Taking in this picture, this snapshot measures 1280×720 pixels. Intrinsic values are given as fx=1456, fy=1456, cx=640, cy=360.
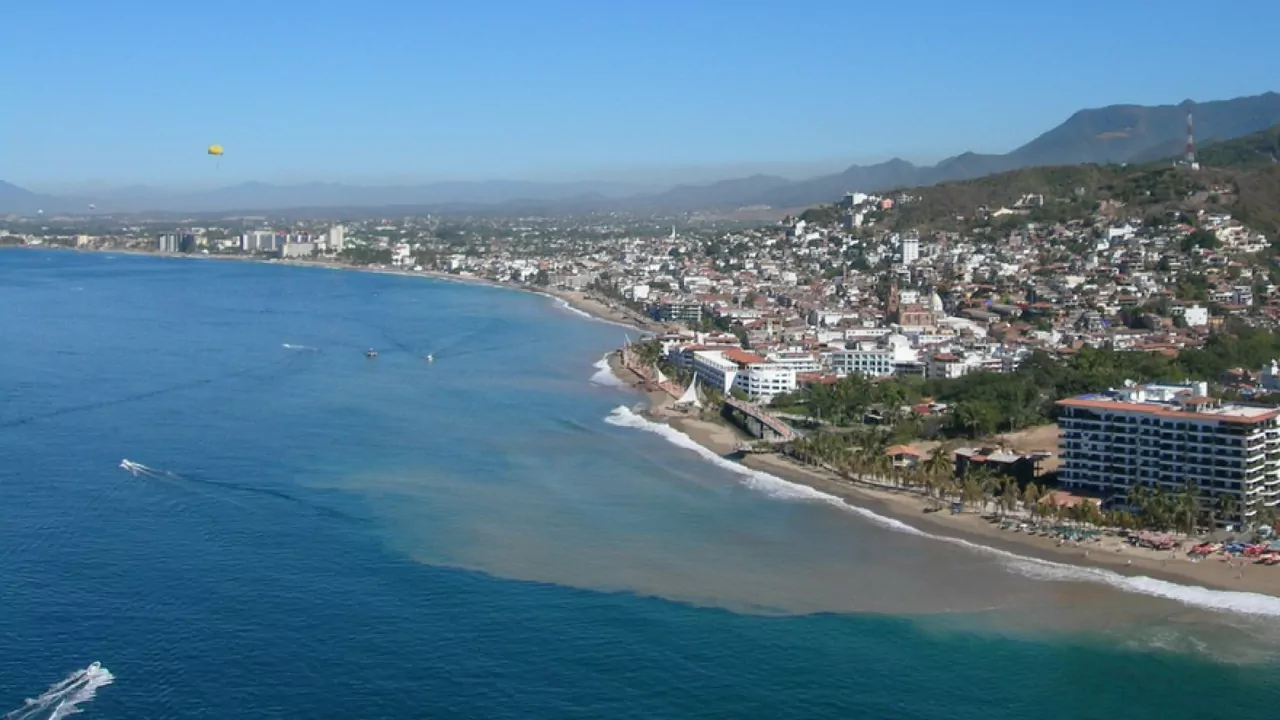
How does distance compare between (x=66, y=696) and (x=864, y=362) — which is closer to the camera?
(x=66, y=696)

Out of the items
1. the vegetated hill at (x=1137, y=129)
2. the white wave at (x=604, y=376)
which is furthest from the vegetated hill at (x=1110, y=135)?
the white wave at (x=604, y=376)

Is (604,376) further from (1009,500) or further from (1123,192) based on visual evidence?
(1123,192)

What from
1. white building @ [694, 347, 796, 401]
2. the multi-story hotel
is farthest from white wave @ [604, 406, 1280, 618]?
white building @ [694, 347, 796, 401]

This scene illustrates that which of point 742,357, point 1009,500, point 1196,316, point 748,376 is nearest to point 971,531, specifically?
point 1009,500

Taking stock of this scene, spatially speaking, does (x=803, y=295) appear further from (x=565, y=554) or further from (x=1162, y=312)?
(x=565, y=554)

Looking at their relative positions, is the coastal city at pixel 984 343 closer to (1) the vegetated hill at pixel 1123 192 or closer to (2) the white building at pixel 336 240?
(1) the vegetated hill at pixel 1123 192

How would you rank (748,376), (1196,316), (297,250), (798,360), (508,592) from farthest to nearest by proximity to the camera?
1. (297,250)
2. (1196,316)
3. (798,360)
4. (748,376)
5. (508,592)

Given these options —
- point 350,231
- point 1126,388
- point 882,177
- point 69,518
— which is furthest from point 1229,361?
point 882,177
